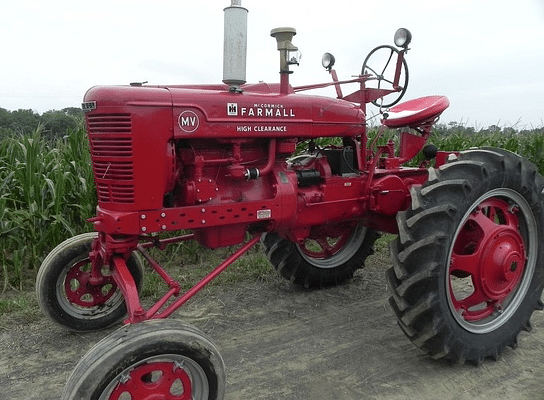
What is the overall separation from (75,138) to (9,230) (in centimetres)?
110

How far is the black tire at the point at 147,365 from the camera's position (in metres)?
2.09

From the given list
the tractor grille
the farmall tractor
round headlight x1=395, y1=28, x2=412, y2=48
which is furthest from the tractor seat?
the tractor grille

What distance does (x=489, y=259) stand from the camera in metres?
3.12

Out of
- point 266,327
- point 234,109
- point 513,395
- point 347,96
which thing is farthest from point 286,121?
point 513,395

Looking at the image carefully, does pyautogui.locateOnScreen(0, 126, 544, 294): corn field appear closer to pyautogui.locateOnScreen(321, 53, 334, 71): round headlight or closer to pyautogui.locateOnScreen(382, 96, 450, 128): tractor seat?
pyautogui.locateOnScreen(321, 53, 334, 71): round headlight

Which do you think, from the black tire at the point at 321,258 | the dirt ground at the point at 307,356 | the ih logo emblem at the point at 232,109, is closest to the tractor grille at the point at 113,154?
the ih logo emblem at the point at 232,109

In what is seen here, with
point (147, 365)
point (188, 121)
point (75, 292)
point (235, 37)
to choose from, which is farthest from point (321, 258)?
point (147, 365)

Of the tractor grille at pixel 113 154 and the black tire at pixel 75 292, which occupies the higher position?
the tractor grille at pixel 113 154

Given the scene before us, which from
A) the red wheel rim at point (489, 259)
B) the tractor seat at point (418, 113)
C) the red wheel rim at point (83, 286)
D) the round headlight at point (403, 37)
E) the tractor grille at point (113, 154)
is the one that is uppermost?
the round headlight at point (403, 37)

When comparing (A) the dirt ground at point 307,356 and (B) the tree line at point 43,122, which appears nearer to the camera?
(A) the dirt ground at point 307,356

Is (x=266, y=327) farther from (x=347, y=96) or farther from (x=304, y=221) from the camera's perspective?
(x=347, y=96)

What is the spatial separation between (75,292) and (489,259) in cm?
266

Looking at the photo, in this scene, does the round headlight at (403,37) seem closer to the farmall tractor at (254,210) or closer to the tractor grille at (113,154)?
the farmall tractor at (254,210)

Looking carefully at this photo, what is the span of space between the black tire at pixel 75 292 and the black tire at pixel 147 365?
119cm
